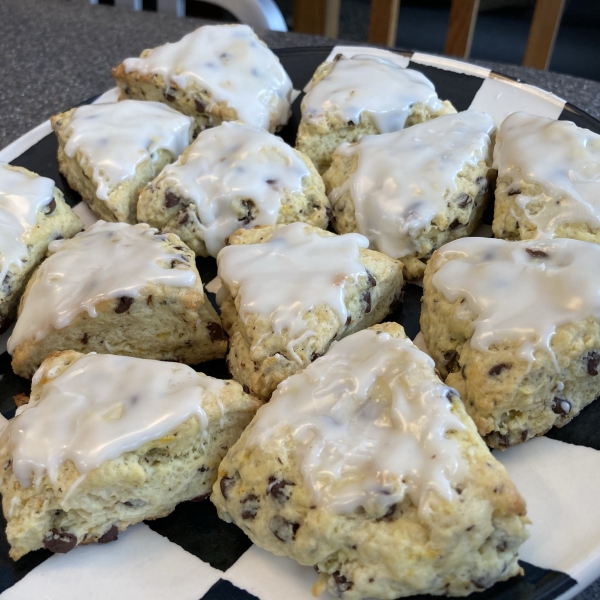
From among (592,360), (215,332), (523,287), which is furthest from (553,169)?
(215,332)

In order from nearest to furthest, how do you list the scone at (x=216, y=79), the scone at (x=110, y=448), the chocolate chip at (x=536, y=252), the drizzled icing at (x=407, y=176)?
the scone at (x=110, y=448), the chocolate chip at (x=536, y=252), the drizzled icing at (x=407, y=176), the scone at (x=216, y=79)

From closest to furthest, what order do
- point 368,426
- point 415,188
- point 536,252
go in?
point 368,426
point 536,252
point 415,188

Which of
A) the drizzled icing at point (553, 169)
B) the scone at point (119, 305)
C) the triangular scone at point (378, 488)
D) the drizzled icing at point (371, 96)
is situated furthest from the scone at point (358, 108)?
the triangular scone at point (378, 488)

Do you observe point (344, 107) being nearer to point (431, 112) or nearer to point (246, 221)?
point (431, 112)

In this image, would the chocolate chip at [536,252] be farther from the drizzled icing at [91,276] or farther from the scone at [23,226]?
the scone at [23,226]

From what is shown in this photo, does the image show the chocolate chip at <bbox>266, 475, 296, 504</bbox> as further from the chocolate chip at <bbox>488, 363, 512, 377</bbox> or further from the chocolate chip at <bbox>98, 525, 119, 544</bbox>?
the chocolate chip at <bbox>488, 363, 512, 377</bbox>

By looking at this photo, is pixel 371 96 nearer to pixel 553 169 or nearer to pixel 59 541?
pixel 553 169
